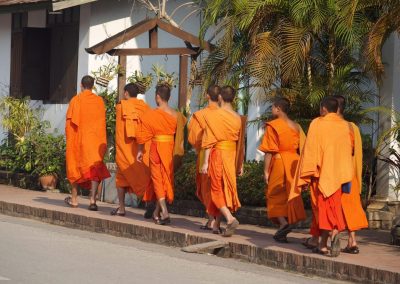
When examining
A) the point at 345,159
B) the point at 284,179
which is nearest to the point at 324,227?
the point at 345,159

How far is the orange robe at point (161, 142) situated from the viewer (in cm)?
1477

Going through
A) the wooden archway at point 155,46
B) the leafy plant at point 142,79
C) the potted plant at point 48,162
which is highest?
the wooden archway at point 155,46

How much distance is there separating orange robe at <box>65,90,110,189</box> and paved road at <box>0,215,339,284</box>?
2650 millimetres

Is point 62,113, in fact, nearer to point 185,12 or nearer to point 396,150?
point 185,12

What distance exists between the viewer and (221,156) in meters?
13.5

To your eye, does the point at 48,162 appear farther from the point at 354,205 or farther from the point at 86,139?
the point at 354,205

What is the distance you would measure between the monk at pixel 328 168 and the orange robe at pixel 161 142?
3.28 meters

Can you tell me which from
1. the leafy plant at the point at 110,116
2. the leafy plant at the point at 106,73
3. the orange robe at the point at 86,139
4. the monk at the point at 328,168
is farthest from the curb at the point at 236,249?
the leafy plant at the point at 106,73

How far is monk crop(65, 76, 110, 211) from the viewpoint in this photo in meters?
16.4

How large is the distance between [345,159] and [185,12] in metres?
8.74

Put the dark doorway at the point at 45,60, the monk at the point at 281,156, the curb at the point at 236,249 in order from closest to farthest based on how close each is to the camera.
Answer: the curb at the point at 236,249 → the monk at the point at 281,156 → the dark doorway at the point at 45,60

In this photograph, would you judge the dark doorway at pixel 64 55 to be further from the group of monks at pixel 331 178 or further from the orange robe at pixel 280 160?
the group of monks at pixel 331 178

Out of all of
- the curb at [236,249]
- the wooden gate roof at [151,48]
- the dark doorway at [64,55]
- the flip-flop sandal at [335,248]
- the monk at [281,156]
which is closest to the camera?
the curb at [236,249]

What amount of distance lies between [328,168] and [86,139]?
5.64 metres
